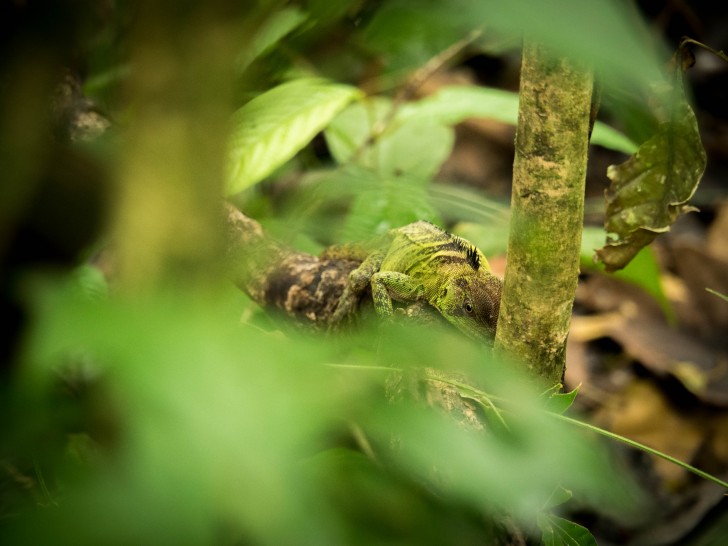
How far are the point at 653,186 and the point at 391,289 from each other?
87cm

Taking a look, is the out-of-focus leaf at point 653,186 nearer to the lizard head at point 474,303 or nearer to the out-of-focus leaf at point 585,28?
the lizard head at point 474,303

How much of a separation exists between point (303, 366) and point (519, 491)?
0.53 ft

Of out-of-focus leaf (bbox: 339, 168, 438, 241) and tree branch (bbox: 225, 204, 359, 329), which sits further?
tree branch (bbox: 225, 204, 359, 329)

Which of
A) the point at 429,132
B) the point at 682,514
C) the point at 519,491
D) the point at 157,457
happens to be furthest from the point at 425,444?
the point at 682,514

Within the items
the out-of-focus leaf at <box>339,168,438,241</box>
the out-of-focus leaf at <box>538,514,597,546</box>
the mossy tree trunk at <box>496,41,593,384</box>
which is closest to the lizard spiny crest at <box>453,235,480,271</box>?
the out-of-focus leaf at <box>339,168,438,241</box>

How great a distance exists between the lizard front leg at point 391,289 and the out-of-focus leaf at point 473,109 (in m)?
0.50

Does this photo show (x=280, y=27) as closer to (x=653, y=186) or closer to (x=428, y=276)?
(x=653, y=186)

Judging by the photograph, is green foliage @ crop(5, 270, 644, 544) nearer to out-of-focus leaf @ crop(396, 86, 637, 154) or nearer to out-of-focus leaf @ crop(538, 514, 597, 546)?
out-of-focus leaf @ crop(538, 514, 597, 546)

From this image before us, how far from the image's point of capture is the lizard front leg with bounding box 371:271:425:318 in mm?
1779

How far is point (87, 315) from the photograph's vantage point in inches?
16.6

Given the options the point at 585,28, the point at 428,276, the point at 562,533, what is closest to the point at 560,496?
the point at 562,533

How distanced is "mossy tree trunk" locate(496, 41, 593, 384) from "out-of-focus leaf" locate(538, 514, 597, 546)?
0.81 feet

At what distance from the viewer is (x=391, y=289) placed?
203 centimetres

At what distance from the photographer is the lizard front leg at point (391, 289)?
1.78 meters
